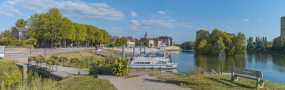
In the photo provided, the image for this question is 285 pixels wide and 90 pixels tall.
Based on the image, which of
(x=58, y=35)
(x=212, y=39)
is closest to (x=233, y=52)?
(x=212, y=39)

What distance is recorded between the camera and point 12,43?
36.6m

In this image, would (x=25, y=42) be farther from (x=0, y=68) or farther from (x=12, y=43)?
(x=0, y=68)

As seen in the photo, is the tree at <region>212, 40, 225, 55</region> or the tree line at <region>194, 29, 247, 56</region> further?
the tree at <region>212, 40, 225, 55</region>

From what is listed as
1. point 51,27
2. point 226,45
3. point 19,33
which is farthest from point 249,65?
point 19,33

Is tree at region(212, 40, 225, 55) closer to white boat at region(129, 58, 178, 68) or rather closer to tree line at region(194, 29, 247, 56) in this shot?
tree line at region(194, 29, 247, 56)

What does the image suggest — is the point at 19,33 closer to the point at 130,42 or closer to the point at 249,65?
the point at 130,42

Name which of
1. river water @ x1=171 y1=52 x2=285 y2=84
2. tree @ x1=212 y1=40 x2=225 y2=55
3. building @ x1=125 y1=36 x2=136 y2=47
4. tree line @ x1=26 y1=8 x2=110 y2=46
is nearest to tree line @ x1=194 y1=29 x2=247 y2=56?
tree @ x1=212 y1=40 x2=225 y2=55

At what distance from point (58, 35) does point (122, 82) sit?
4376 centimetres

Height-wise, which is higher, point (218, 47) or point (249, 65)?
point (218, 47)

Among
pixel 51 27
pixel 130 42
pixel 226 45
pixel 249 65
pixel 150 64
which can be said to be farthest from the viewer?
pixel 130 42

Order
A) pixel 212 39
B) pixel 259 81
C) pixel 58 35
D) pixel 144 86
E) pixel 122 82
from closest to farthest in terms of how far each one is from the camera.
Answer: pixel 259 81 → pixel 144 86 → pixel 122 82 → pixel 58 35 → pixel 212 39

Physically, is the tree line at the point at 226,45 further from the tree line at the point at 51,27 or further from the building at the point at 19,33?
the building at the point at 19,33

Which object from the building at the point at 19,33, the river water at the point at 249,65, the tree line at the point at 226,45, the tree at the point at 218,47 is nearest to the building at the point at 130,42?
the building at the point at 19,33

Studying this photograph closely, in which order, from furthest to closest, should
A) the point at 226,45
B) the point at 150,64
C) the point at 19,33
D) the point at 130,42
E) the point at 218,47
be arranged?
the point at 130,42 < the point at 19,33 < the point at 226,45 < the point at 218,47 < the point at 150,64
